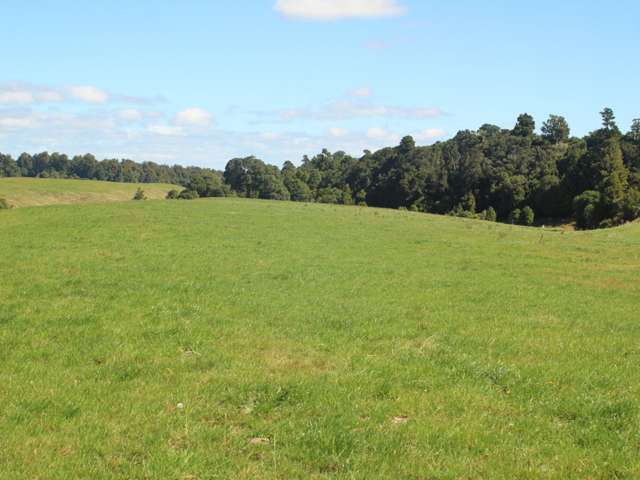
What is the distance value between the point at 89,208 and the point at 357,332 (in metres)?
41.0

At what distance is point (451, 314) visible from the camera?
16.5 m

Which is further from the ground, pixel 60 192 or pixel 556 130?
pixel 556 130

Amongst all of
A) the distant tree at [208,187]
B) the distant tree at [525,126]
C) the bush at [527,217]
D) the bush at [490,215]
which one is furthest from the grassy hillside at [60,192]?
the distant tree at [525,126]

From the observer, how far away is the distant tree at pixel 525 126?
13675cm

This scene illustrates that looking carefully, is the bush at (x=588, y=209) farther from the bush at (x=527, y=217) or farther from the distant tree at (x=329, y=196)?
the distant tree at (x=329, y=196)

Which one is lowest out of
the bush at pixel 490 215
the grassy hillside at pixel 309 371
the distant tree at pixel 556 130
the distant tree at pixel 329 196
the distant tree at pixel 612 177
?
the grassy hillside at pixel 309 371

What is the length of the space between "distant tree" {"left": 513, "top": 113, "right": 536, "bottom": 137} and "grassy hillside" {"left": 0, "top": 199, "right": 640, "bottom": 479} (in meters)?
118

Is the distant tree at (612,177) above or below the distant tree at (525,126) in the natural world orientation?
below

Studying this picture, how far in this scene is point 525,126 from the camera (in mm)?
137625

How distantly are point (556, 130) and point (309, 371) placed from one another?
138809 millimetres

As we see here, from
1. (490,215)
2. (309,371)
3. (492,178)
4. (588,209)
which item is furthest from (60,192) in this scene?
(309,371)

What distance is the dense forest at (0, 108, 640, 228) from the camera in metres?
95.6

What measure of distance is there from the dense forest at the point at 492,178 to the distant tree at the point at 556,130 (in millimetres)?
219

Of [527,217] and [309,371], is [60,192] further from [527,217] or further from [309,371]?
[309,371]
